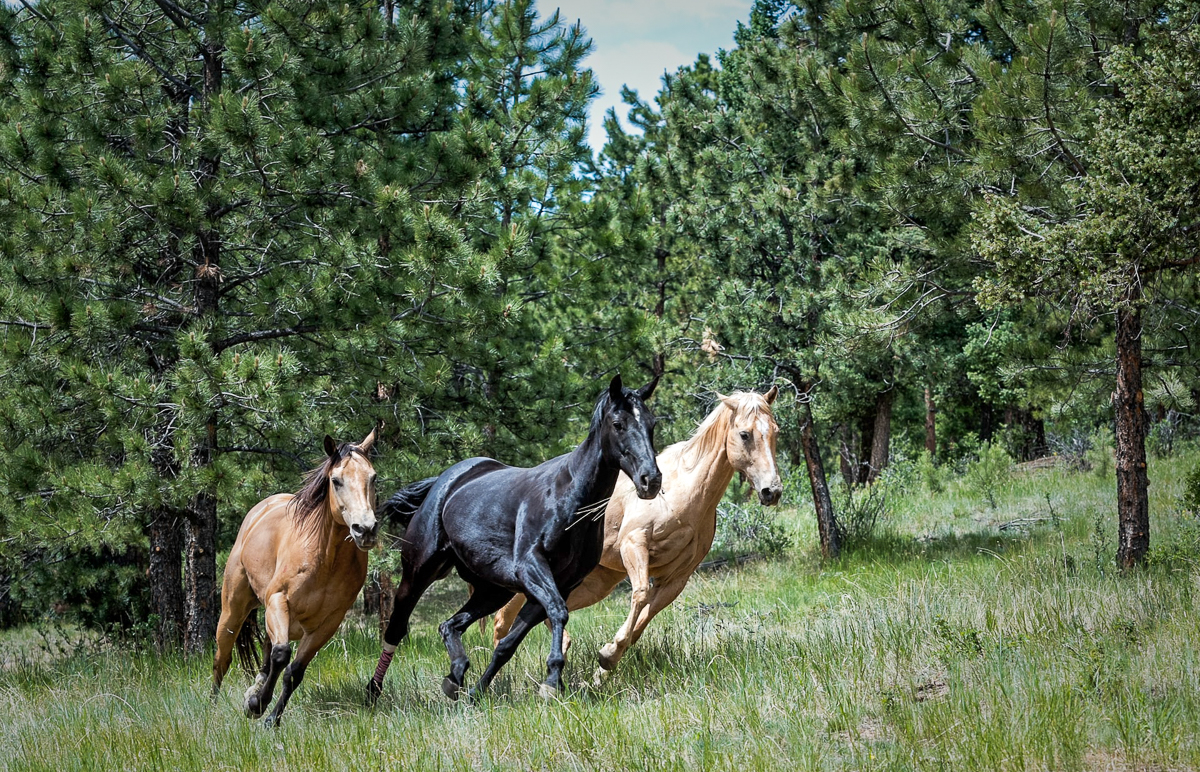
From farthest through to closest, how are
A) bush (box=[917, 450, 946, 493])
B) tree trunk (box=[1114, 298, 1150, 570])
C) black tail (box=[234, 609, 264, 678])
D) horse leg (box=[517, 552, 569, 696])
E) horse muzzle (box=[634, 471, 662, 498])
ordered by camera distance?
bush (box=[917, 450, 946, 493]) → tree trunk (box=[1114, 298, 1150, 570]) → black tail (box=[234, 609, 264, 678]) → horse leg (box=[517, 552, 569, 696]) → horse muzzle (box=[634, 471, 662, 498])

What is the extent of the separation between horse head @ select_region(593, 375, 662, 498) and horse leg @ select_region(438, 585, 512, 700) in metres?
1.50

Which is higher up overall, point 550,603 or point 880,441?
point 880,441

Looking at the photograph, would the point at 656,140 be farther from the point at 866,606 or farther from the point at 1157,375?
the point at 866,606

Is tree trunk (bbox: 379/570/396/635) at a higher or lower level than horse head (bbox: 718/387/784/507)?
lower

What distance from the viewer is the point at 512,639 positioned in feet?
17.5

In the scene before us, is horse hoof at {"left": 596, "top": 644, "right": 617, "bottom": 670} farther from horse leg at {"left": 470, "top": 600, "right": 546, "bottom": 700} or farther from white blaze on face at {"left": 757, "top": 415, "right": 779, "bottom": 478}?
white blaze on face at {"left": 757, "top": 415, "right": 779, "bottom": 478}

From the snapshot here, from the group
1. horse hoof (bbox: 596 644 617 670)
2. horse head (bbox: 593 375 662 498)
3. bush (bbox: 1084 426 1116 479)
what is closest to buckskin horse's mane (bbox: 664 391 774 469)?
horse head (bbox: 593 375 662 498)

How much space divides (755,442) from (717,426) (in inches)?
18.3

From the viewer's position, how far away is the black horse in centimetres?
510

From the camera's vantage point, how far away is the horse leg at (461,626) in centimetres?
560

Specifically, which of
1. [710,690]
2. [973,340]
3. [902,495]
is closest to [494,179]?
[710,690]

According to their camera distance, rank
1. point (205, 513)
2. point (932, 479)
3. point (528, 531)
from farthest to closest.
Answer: point (932, 479) < point (205, 513) < point (528, 531)

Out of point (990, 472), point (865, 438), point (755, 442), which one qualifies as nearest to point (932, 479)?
point (990, 472)

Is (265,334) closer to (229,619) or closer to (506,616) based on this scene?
(229,619)
